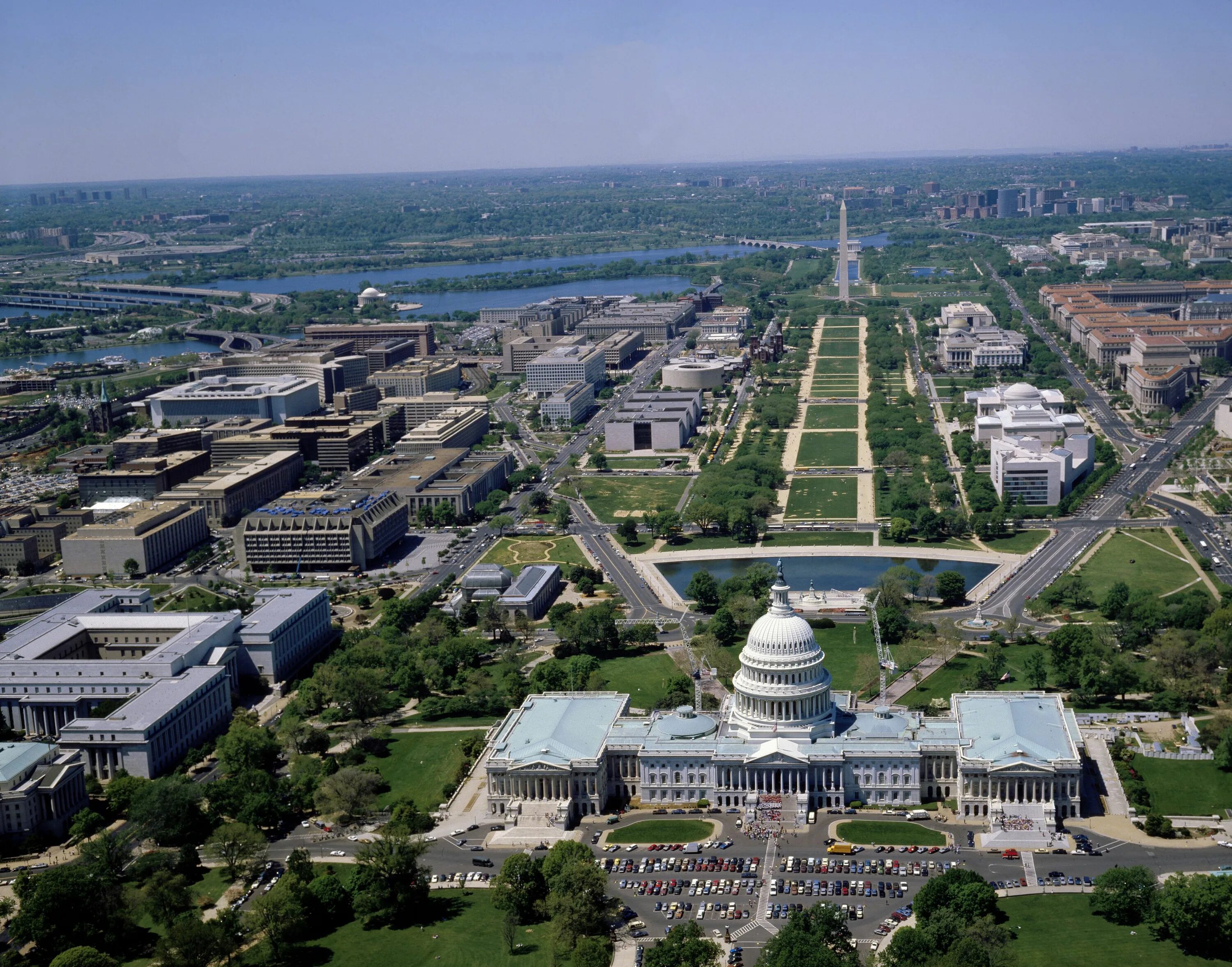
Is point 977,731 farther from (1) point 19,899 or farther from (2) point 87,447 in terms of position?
(2) point 87,447

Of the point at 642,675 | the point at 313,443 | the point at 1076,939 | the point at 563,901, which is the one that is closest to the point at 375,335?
the point at 313,443

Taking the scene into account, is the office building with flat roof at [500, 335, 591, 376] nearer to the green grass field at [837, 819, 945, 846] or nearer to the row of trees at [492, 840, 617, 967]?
the green grass field at [837, 819, 945, 846]

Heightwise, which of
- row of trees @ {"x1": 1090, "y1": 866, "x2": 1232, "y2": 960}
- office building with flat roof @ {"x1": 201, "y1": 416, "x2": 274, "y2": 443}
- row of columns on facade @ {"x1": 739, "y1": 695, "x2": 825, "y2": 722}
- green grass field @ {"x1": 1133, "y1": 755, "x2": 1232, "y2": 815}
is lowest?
green grass field @ {"x1": 1133, "y1": 755, "x2": 1232, "y2": 815}

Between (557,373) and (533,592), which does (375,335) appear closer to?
(557,373)

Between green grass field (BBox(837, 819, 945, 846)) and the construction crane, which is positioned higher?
the construction crane

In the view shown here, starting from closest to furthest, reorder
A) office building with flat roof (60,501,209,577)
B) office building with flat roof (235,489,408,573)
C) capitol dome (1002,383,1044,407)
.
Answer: office building with flat roof (235,489,408,573) → office building with flat roof (60,501,209,577) → capitol dome (1002,383,1044,407)

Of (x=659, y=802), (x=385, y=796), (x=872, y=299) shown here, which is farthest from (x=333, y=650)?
(x=872, y=299)

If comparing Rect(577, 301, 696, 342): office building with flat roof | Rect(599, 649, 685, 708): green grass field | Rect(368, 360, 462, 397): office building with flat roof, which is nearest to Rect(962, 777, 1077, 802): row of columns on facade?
Rect(599, 649, 685, 708): green grass field
